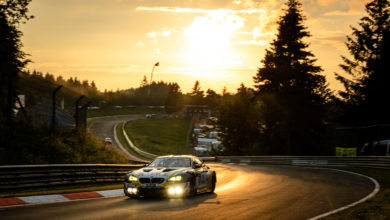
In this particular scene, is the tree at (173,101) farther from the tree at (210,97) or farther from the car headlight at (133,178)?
the car headlight at (133,178)

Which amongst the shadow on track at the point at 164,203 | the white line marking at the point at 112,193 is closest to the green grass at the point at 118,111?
the white line marking at the point at 112,193

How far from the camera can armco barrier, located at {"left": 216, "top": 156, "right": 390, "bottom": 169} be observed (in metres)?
25.3

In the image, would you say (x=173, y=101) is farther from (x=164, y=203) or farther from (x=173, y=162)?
(x=164, y=203)

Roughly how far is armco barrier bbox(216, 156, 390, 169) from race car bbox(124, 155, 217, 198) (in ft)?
50.3

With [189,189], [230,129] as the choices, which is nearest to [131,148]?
[230,129]

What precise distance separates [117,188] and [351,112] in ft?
114

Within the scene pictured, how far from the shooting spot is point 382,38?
44844 mm

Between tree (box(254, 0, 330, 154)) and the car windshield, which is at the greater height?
tree (box(254, 0, 330, 154))

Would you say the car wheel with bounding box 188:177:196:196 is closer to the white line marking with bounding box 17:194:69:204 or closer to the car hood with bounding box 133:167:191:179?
the car hood with bounding box 133:167:191:179

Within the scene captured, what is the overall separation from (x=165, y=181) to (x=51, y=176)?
486cm

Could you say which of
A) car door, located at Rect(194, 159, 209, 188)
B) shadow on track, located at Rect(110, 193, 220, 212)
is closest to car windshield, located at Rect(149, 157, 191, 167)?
car door, located at Rect(194, 159, 209, 188)

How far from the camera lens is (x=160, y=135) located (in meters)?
80.8

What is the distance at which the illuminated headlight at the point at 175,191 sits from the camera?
12.2m

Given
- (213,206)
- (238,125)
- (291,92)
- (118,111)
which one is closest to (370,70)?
(291,92)
